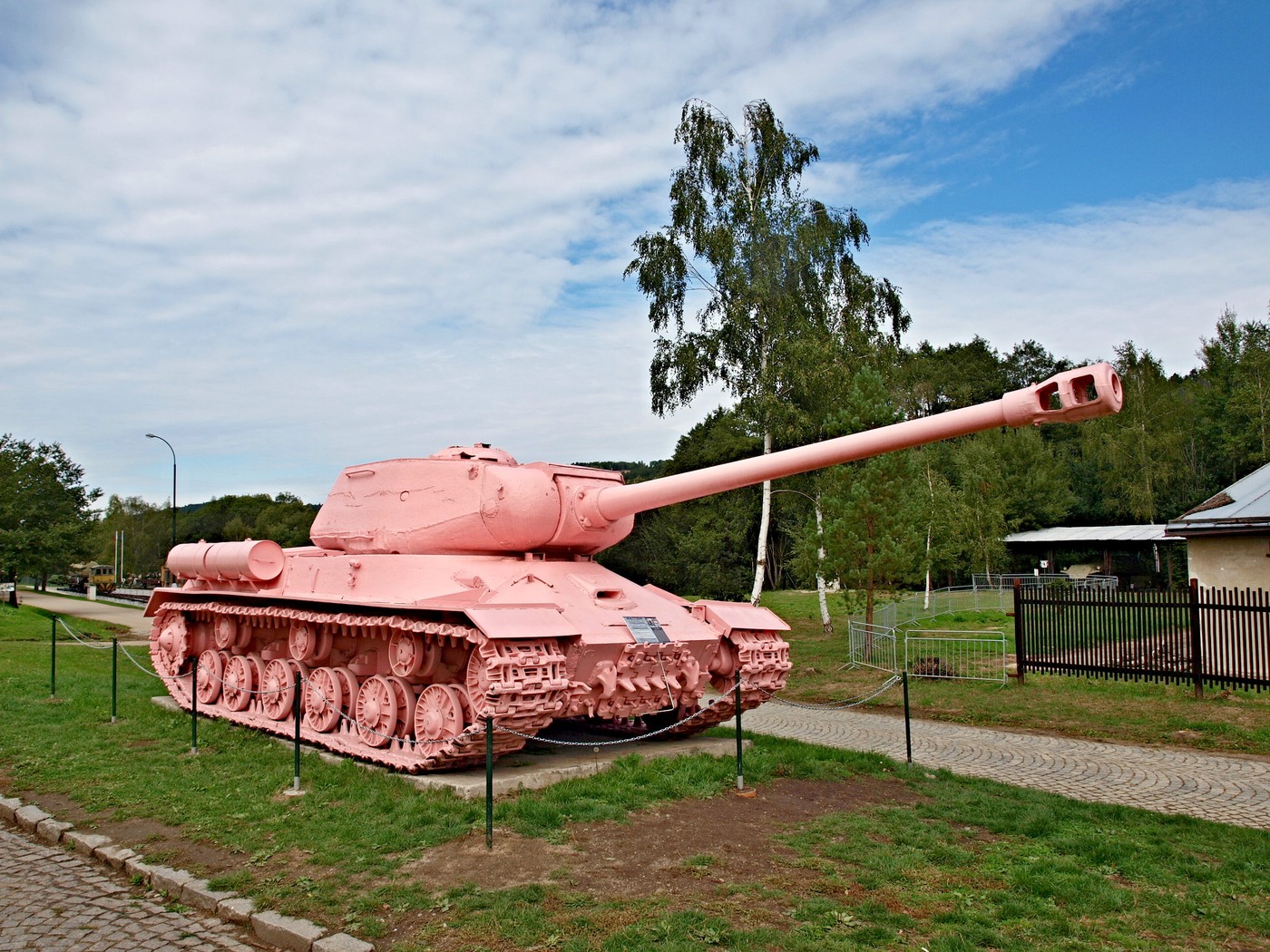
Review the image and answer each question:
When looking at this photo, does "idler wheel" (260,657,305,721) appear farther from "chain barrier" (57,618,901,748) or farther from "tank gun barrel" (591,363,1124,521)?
"tank gun barrel" (591,363,1124,521)

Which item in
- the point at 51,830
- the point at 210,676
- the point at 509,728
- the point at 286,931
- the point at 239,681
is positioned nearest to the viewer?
the point at 286,931

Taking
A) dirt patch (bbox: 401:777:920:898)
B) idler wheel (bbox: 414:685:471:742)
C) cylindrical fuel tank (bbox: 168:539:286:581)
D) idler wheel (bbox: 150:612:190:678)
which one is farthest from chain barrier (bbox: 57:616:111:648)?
dirt patch (bbox: 401:777:920:898)

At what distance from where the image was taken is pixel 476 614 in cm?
834

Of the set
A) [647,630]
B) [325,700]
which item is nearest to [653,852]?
[647,630]

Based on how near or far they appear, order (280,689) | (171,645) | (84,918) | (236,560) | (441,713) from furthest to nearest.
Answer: (171,645) → (236,560) → (280,689) → (441,713) → (84,918)

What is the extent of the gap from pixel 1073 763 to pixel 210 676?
34.9 feet

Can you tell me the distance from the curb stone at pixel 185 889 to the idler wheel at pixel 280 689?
10.8ft

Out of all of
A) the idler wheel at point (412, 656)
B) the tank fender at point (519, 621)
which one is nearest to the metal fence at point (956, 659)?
the tank fender at point (519, 621)

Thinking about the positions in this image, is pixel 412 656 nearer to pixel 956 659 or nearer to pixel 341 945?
pixel 341 945

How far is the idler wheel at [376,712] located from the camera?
9633 millimetres

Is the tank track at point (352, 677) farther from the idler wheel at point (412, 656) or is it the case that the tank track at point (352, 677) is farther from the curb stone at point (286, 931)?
the curb stone at point (286, 931)

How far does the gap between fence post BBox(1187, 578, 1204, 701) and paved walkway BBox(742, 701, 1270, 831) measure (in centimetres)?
324

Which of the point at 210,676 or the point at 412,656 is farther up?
the point at 412,656

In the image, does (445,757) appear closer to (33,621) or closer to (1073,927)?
(1073,927)
